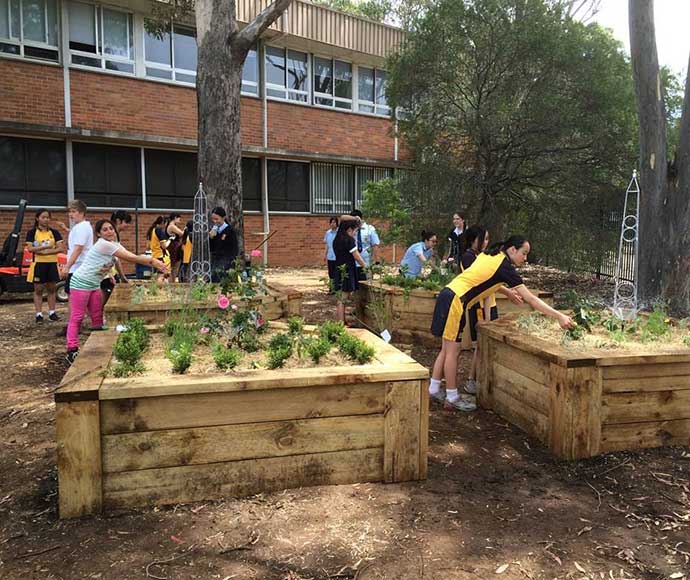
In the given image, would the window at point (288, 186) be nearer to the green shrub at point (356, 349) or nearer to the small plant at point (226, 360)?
the green shrub at point (356, 349)

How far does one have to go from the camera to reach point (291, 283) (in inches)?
561

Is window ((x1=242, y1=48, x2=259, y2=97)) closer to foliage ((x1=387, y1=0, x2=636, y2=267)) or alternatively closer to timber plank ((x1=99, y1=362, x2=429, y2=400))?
foliage ((x1=387, y1=0, x2=636, y2=267))

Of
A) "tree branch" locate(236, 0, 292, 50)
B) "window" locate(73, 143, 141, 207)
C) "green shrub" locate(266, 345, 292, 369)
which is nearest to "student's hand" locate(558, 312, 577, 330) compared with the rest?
"green shrub" locate(266, 345, 292, 369)

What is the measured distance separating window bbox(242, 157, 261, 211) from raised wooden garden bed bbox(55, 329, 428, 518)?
1489cm

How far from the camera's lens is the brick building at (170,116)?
14.0 metres

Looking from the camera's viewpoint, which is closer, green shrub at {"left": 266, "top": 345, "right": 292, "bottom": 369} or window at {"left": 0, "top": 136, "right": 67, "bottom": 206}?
green shrub at {"left": 266, "top": 345, "right": 292, "bottom": 369}

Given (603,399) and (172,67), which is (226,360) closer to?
(603,399)

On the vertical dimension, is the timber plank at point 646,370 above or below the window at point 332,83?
below

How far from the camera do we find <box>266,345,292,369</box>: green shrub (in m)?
3.50

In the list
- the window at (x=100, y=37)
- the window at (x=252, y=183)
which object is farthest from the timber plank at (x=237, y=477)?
the window at (x=252, y=183)

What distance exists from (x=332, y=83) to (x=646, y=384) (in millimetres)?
17284

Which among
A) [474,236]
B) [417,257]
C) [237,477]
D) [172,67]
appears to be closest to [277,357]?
[237,477]

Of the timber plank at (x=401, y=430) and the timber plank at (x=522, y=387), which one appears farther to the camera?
the timber plank at (x=522, y=387)

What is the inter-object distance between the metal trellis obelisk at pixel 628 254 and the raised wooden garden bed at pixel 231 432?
9.29 ft
